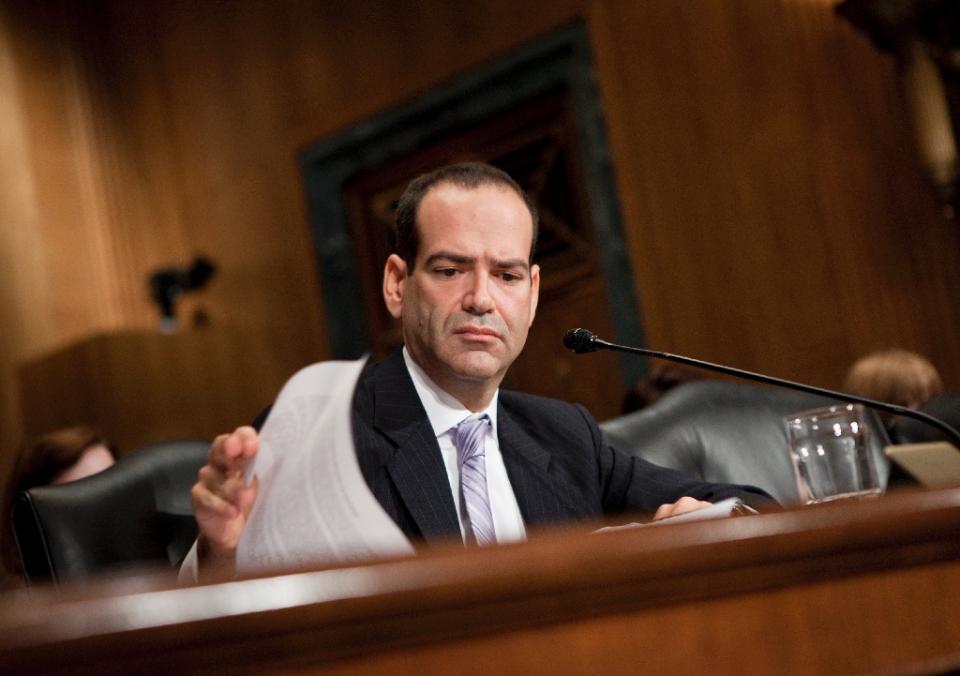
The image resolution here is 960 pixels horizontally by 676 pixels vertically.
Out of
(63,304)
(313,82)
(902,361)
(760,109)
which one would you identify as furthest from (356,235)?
(902,361)

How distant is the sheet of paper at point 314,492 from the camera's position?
2.97ft

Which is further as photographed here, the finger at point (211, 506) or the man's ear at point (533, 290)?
the man's ear at point (533, 290)

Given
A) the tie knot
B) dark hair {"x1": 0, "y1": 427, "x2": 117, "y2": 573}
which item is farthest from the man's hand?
dark hair {"x1": 0, "y1": 427, "x2": 117, "y2": 573}

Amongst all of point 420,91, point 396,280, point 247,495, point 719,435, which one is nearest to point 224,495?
point 247,495

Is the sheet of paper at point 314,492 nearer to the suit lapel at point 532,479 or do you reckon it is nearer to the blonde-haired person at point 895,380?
the suit lapel at point 532,479

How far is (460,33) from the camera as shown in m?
5.40

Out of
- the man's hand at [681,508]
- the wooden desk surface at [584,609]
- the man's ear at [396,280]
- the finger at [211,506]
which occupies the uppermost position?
the man's ear at [396,280]

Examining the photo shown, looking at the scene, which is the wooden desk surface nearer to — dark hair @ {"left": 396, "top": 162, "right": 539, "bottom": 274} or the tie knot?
the tie knot

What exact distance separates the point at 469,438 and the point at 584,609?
4.19ft

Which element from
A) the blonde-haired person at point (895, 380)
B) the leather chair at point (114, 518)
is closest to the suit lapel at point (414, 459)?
the leather chair at point (114, 518)

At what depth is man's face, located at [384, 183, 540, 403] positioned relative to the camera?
6.36 feet

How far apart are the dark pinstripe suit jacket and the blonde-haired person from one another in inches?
55.3

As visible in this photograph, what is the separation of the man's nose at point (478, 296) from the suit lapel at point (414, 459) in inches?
5.7

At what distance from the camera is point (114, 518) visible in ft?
6.34
